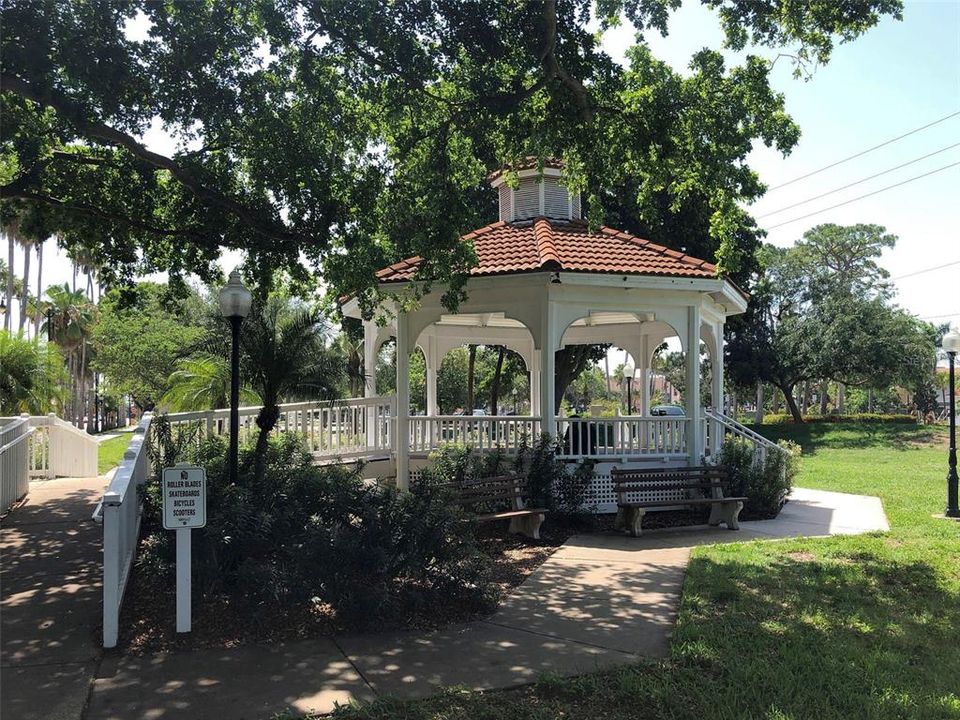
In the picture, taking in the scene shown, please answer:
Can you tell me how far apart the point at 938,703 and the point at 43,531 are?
948 centimetres

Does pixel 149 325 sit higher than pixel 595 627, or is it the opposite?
pixel 149 325

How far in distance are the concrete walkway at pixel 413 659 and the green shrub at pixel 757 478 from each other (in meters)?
4.86

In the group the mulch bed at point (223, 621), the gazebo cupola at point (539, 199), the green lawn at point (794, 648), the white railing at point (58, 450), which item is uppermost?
the gazebo cupola at point (539, 199)

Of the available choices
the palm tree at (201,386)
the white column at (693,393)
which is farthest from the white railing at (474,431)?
the palm tree at (201,386)

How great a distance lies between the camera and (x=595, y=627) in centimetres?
587

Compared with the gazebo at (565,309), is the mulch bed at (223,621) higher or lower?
lower

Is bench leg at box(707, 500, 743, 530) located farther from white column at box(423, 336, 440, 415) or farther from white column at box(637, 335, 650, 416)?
white column at box(423, 336, 440, 415)

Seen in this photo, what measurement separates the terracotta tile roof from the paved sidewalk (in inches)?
216

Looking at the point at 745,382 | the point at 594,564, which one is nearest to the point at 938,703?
the point at 594,564

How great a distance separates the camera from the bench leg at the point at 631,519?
10234mm

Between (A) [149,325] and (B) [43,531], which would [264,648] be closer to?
(B) [43,531]

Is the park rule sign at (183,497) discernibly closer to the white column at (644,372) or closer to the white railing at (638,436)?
the white railing at (638,436)

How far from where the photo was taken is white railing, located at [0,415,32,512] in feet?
32.7

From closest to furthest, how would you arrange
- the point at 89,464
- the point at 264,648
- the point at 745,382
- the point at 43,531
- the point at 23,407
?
the point at 264,648 → the point at 43,531 → the point at 89,464 → the point at 23,407 → the point at 745,382
